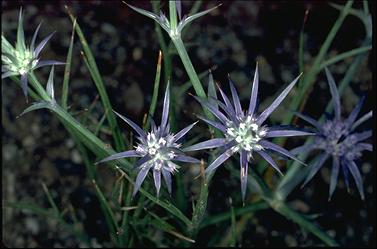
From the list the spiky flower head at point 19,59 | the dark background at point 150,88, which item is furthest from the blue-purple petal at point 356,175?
the spiky flower head at point 19,59

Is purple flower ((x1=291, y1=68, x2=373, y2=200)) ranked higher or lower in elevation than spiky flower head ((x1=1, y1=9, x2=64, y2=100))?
lower

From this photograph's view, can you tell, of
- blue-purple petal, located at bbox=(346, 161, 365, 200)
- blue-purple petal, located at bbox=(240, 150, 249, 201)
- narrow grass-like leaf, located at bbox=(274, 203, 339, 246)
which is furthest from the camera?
narrow grass-like leaf, located at bbox=(274, 203, 339, 246)

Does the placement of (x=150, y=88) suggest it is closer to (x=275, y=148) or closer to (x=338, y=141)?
(x=338, y=141)

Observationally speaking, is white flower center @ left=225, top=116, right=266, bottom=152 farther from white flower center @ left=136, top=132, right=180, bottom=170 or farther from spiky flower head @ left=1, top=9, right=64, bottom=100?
spiky flower head @ left=1, top=9, right=64, bottom=100

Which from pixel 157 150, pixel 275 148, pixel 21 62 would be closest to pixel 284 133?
pixel 275 148

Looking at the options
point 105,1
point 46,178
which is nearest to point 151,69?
point 105,1

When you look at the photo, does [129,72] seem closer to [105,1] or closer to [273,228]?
[105,1]

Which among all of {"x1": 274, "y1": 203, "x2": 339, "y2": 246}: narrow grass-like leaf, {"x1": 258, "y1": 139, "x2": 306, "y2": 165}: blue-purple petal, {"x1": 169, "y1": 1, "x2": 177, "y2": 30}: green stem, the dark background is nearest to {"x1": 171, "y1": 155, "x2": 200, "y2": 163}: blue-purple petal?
{"x1": 258, "y1": 139, "x2": 306, "y2": 165}: blue-purple petal

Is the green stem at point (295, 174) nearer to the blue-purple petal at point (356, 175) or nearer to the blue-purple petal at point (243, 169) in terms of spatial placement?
the blue-purple petal at point (356, 175)
